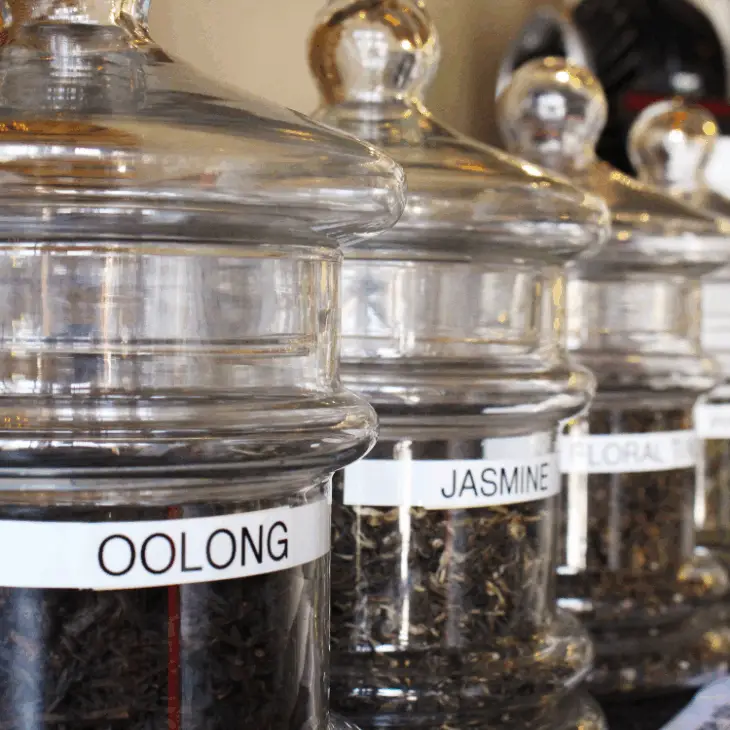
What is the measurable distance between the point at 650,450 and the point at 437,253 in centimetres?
23

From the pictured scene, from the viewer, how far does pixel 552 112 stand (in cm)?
66

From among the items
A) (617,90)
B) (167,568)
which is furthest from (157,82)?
(617,90)

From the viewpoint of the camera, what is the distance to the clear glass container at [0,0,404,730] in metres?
0.34

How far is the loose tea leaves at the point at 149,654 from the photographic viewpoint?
1.11 feet

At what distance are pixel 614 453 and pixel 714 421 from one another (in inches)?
9.4

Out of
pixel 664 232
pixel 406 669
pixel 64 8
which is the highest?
pixel 64 8

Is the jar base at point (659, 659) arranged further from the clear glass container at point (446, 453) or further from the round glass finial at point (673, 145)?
the round glass finial at point (673, 145)

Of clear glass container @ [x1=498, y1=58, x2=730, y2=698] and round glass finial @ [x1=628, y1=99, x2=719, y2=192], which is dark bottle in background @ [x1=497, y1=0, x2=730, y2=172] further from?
clear glass container @ [x1=498, y1=58, x2=730, y2=698]

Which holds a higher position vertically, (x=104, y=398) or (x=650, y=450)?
(x=104, y=398)

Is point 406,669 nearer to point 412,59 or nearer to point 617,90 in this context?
point 412,59

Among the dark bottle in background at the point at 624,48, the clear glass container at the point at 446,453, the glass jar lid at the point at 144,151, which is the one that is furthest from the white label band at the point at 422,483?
the dark bottle in background at the point at 624,48

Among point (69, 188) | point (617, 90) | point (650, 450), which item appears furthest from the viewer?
point (617, 90)

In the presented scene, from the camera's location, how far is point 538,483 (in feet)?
1.71

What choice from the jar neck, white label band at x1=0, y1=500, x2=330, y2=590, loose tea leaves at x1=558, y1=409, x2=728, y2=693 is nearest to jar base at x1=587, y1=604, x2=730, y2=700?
loose tea leaves at x1=558, y1=409, x2=728, y2=693
